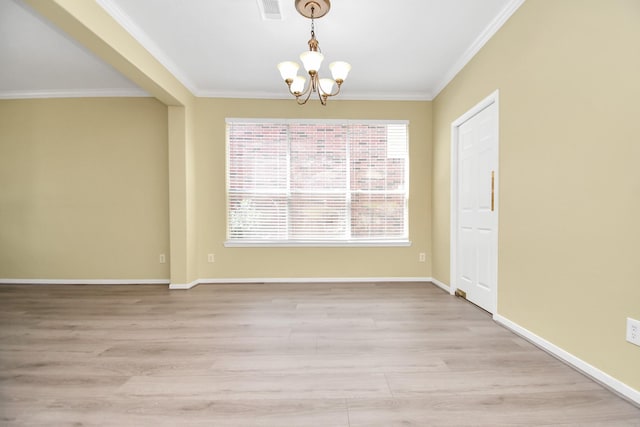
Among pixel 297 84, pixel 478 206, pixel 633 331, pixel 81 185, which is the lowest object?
pixel 633 331

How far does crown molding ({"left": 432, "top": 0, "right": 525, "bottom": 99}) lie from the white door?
0.60 m

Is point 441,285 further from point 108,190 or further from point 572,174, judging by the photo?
point 108,190

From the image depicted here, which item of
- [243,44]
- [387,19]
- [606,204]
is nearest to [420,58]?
[387,19]

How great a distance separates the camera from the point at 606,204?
169 centimetres

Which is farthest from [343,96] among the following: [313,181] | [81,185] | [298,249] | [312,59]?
Result: [81,185]

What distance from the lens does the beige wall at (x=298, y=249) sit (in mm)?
4301

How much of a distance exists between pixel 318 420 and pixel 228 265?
3.18 meters

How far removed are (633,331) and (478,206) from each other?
5.65ft

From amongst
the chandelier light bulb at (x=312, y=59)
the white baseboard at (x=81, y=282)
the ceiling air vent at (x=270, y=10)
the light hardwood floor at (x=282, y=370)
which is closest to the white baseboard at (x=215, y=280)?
the white baseboard at (x=81, y=282)

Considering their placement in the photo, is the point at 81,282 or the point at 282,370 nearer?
the point at 282,370

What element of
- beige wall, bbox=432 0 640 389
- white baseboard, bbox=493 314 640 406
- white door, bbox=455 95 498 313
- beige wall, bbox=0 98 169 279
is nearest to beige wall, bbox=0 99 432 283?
beige wall, bbox=0 98 169 279

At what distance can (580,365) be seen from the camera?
6.07 ft

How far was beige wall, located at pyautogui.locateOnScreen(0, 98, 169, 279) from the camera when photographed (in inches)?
168

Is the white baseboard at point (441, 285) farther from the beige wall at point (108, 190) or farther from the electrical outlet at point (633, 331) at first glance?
the electrical outlet at point (633, 331)
